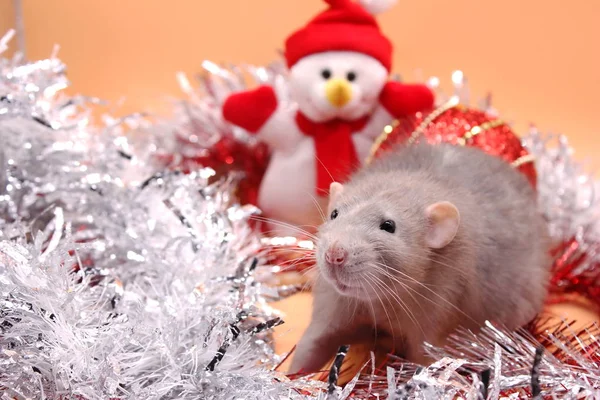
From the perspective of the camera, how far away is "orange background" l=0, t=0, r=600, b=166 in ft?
4.96

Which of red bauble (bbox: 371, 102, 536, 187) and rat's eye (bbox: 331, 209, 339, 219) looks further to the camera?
red bauble (bbox: 371, 102, 536, 187)

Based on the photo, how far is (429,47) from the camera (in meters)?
1.61

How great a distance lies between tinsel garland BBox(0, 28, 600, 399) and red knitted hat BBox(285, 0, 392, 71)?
0.16 metres

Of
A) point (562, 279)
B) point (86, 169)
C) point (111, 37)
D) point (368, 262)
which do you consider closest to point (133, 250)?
point (86, 169)

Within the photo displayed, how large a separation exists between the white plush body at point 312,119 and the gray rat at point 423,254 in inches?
7.2

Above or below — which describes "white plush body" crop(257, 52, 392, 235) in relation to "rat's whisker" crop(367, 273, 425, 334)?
above

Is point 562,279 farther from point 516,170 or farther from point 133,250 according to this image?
point 133,250

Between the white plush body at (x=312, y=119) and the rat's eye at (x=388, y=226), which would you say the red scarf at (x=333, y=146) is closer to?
the white plush body at (x=312, y=119)

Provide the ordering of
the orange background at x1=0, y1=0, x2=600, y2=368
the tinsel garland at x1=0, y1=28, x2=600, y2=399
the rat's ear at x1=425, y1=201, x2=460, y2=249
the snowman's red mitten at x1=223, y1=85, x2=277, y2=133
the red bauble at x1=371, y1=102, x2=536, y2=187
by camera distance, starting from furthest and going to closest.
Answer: the orange background at x1=0, y1=0, x2=600, y2=368
the snowman's red mitten at x1=223, y1=85, x2=277, y2=133
the red bauble at x1=371, y1=102, x2=536, y2=187
the rat's ear at x1=425, y1=201, x2=460, y2=249
the tinsel garland at x1=0, y1=28, x2=600, y2=399

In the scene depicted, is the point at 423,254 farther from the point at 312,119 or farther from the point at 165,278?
the point at 312,119

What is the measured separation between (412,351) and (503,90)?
1.09 meters

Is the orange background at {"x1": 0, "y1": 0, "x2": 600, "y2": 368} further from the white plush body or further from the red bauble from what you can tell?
the red bauble


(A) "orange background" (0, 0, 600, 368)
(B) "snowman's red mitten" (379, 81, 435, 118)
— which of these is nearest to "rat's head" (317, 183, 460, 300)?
(B) "snowman's red mitten" (379, 81, 435, 118)

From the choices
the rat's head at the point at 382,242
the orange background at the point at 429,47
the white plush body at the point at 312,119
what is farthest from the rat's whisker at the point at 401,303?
the orange background at the point at 429,47
